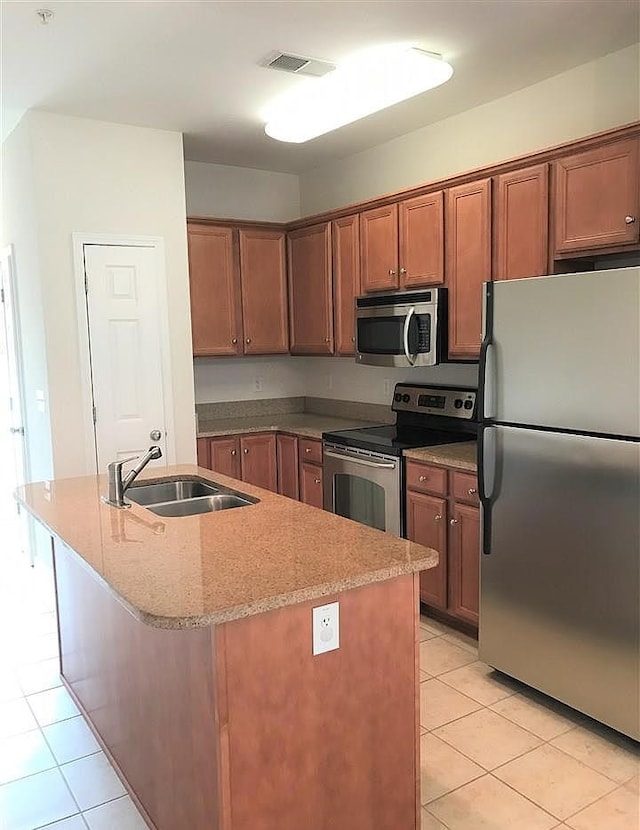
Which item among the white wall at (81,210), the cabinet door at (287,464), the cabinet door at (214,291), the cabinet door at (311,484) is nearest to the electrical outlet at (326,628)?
the cabinet door at (311,484)

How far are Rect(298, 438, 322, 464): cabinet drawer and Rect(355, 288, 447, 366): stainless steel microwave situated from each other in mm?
614

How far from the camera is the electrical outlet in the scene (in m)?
1.80

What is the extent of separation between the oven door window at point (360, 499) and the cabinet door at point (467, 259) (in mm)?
895

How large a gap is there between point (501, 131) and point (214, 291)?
212 centimetres

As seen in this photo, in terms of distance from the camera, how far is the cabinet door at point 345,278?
450cm

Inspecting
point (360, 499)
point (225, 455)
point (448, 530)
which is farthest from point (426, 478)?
point (225, 455)

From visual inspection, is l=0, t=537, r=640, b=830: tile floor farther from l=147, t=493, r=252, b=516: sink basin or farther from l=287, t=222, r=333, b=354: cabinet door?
l=287, t=222, r=333, b=354: cabinet door

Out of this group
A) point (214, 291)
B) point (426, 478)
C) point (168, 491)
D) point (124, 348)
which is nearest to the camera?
point (168, 491)

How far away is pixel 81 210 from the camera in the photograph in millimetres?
4012

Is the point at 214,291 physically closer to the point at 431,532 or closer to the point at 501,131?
the point at 501,131

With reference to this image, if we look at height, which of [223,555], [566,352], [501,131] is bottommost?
[223,555]

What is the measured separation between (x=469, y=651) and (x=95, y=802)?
1.86 m

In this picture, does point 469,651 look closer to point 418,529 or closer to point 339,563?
point 418,529

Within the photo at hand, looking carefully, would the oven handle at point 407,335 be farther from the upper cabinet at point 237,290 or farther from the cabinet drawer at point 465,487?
the upper cabinet at point 237,290
